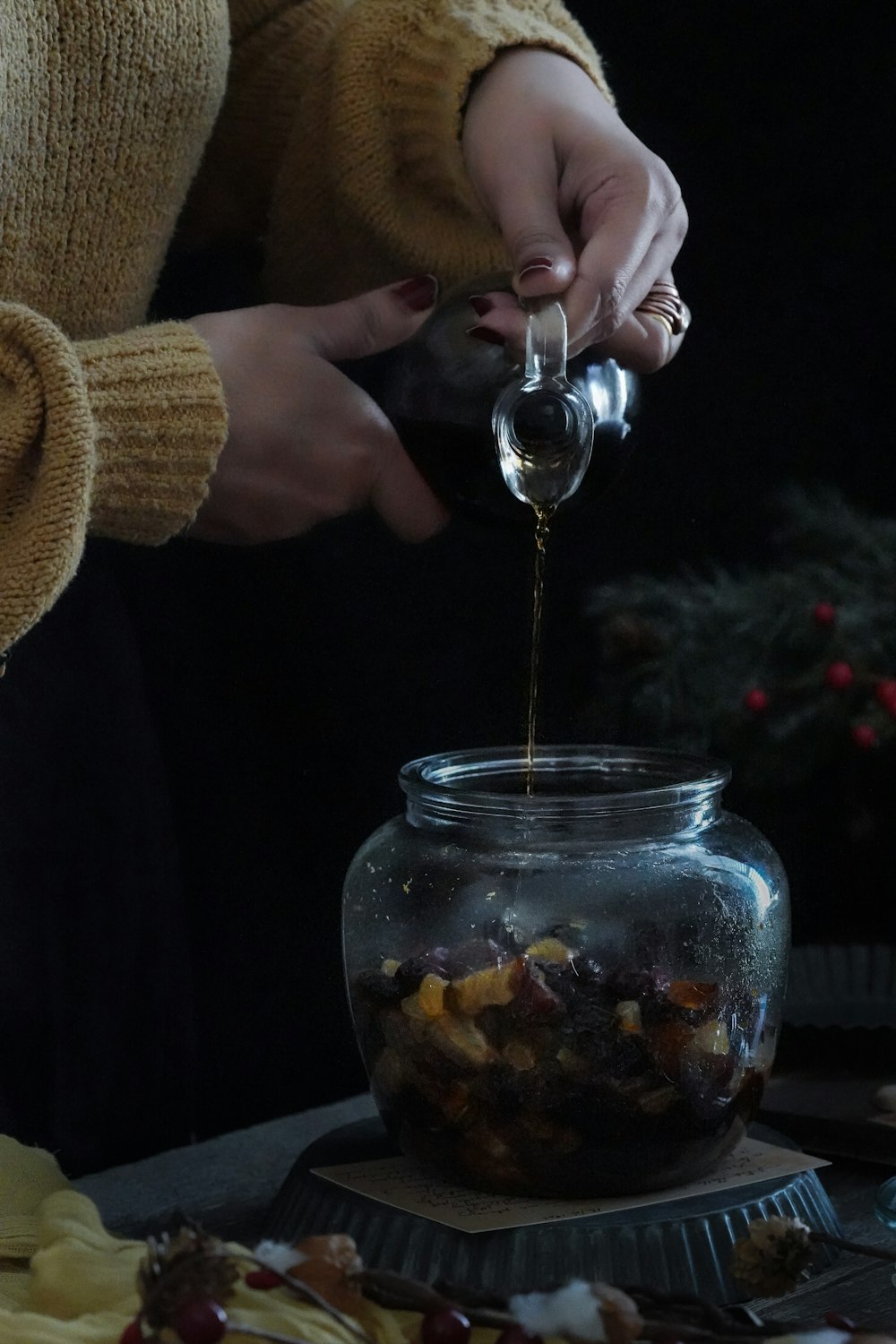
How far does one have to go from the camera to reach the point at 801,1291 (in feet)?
2.08

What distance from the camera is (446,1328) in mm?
487

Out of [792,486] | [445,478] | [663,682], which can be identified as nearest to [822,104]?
[792,486]

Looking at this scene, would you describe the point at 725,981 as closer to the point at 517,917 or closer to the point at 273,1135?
the point at 517,917

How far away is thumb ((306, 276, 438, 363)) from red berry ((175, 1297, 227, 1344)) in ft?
1.59

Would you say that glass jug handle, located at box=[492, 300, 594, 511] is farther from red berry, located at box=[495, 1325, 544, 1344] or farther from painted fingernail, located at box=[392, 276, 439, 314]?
red berry, located at box=[495, 1325, 544, 1344]

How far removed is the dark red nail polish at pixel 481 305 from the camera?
75 cm

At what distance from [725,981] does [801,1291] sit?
0.41ft

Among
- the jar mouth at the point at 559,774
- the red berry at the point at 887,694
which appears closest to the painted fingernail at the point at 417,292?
the jar mouth at the point at 559,774

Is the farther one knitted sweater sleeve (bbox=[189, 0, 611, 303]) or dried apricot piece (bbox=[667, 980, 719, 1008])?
knitted sweater sleeve (bbox=[189, 0, 611, 303])

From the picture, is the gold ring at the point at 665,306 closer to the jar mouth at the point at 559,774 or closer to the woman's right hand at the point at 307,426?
the woman's right hand at the point at 307,426

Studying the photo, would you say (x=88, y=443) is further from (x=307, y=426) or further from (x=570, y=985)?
(x=570, y=985)

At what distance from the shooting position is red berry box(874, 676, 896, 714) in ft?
2.96

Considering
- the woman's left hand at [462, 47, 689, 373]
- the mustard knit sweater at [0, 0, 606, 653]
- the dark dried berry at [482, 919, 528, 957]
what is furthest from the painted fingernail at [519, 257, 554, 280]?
the dark dried berry at [482, 919, 528, 957]

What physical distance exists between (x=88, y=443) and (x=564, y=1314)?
15.2 inches
